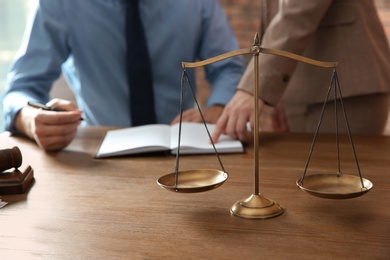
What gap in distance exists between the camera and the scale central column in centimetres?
111

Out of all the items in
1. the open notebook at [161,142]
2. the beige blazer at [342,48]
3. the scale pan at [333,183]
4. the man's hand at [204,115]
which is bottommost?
the man's hand at [204,115]

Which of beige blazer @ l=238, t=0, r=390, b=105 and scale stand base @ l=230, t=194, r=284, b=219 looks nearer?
scale stand base @ l=230, t=194, r=284, b=219

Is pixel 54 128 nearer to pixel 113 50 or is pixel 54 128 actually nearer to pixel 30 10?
pixel 113 50

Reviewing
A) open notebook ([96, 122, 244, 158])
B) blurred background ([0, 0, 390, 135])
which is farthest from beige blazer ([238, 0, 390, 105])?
blurred background ([0, 0, 390, 135])

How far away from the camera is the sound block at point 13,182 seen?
130 cm

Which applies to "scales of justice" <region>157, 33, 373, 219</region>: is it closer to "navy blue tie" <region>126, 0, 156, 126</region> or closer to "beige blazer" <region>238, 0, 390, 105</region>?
"beige blazer" <region>238, 0, 390, 105</region>

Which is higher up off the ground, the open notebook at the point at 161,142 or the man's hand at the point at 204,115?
the open notebook at the point at 161,142

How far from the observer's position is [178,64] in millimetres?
2459

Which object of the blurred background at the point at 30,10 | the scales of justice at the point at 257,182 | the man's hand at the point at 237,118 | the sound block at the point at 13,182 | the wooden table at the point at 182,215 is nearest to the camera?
the wooden table at the point at 182,215

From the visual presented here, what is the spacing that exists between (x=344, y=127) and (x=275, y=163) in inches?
24.0

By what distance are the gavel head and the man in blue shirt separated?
84 centimetres

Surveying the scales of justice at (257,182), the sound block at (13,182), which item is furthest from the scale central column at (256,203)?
the sound block at (13,182)

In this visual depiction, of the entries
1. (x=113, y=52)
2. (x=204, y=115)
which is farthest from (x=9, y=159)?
(x=113, y=52)

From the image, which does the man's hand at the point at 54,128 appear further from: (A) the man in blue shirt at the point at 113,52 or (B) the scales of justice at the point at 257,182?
(B) the scales of justice at the point at 257,182
